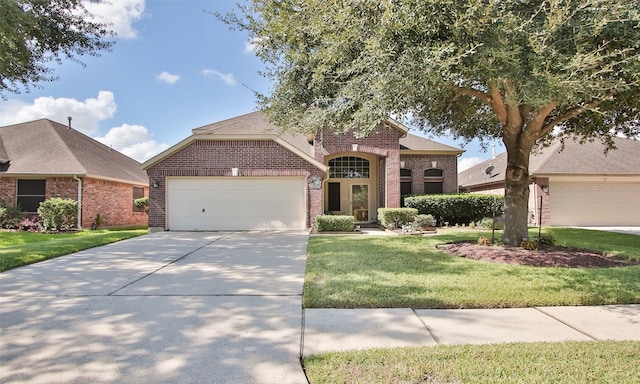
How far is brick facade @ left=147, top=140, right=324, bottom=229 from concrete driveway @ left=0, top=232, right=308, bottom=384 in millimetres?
6475

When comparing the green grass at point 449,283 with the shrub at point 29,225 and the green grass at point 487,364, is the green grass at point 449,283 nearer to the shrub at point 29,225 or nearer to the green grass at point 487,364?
the green grass at point 487,364

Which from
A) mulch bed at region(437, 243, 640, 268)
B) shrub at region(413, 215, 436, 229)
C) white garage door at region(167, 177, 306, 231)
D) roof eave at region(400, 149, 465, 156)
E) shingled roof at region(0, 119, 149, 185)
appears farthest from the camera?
roof eave at region(400, 149, 465, 156)

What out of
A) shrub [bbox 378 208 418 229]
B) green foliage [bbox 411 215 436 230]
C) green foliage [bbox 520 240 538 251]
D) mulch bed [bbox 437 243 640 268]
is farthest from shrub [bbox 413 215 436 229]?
green foliage [bbox 520 240 538 251]

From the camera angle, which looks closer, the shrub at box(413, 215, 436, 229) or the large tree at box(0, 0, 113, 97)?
the large tree at box(0, 0, 113, 97)

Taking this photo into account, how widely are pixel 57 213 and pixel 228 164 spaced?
24.4 ft

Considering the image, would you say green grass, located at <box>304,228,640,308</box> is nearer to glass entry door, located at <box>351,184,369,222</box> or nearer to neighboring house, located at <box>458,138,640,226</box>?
glass entry door, located at <box>351,184,369,222</box>

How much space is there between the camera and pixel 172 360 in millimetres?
2941

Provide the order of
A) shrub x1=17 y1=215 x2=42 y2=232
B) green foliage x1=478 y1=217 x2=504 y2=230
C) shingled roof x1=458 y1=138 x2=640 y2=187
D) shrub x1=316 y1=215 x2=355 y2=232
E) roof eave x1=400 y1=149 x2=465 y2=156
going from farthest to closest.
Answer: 1. roof eave x1=400 y1=149 x2=465 y2=156
2. shingled roof x1=458 y1=138 x2=640 y2=187
3. green foliage x1=478 y1=217 x2=504 y2=230
4. shrub x1=17 y1=215 x2=42 y2=232
5. shrub x1=316 y1=215 x2=355 y2=232

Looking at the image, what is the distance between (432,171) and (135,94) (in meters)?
15.6

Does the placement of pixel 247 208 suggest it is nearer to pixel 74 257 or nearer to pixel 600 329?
pixel 74 257

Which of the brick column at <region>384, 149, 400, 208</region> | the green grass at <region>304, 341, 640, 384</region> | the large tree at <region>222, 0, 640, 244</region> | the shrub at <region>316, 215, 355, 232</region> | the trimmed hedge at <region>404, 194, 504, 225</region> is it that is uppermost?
the large tree at <region>222, 0, 640, 244</region>

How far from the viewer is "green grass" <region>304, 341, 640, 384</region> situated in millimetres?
2559

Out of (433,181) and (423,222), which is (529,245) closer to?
(423,222)

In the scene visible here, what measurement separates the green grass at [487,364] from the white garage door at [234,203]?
35.5ft
